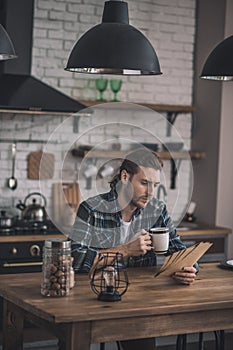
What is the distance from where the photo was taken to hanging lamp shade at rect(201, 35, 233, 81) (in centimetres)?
418

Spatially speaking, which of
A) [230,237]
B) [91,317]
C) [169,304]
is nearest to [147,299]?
[169,304]

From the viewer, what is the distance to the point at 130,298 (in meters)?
3.55

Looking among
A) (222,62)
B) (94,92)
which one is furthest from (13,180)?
(222,62)

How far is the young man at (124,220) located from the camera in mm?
4133

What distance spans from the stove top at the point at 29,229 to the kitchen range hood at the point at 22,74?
33.5 inches

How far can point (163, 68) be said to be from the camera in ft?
22.3

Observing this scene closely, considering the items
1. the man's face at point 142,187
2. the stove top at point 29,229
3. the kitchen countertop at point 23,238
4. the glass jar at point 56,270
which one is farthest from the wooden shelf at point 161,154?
the glass jar at point 56,270

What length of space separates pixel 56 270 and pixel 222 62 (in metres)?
1.46

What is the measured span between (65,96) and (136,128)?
984 mm

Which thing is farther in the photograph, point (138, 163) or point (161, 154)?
point (161, 154)

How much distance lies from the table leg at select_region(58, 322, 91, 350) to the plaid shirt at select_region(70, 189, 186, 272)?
888 millimetres

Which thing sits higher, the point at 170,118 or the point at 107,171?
the point at 170,118

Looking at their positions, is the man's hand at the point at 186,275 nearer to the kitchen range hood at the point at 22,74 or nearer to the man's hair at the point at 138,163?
the man's hair at the point at 138,163

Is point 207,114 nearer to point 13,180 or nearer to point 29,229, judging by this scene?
point 13,180
